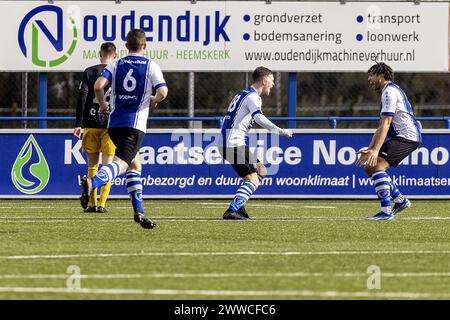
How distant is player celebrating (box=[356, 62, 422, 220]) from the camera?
1330 cm

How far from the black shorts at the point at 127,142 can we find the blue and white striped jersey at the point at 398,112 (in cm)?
297

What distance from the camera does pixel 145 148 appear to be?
1823 cm

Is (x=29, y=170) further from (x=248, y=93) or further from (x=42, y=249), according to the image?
(x=42, y=249)

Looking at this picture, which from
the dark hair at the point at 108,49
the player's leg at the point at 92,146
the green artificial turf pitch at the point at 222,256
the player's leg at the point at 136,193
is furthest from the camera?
the player's leg at the point at 92,146

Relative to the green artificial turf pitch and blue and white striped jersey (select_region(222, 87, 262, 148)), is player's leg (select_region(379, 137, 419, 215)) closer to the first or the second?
the green artificial turf pitch

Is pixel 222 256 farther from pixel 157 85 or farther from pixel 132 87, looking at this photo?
pixel 132 87

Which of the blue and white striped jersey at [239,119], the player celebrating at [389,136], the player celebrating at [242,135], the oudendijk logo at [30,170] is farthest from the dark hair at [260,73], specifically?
the oudendijk logo at [30,170]

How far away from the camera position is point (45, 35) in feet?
63.1

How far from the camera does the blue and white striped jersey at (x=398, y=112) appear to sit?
13312mm

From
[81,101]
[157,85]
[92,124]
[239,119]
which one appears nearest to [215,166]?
[92,124]

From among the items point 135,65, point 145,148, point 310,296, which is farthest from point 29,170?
point 310,296

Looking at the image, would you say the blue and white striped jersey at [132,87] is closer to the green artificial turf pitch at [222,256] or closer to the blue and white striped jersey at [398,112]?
the green artificial turf pitch at [222,256]

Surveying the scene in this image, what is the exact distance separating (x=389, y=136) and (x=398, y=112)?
1.27 feet
